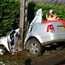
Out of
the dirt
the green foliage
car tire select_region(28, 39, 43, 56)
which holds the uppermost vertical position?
the green foliage

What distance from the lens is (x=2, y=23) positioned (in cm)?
1248

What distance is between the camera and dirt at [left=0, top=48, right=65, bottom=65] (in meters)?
10.2

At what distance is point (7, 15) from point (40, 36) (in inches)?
90.7

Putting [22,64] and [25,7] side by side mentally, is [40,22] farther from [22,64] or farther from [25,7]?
[22,64]

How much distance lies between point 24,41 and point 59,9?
3.18 meters

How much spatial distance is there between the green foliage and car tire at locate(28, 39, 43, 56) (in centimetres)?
169

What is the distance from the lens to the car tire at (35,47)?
10880 millimetres

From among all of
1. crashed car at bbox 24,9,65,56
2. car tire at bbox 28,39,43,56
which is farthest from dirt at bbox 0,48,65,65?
crashed car at bbox 24,9,65,56

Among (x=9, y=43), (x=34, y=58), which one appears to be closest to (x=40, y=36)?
(x=34, y=58)

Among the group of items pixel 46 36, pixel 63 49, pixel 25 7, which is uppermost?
pixel 25 7

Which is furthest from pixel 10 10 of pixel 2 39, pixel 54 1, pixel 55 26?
pixel 54 1

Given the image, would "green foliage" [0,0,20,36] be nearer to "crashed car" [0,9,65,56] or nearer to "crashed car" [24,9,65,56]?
"crashed car" [0,9,65,56]

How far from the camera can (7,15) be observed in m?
12.6

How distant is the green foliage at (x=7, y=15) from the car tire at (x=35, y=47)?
1.69m
